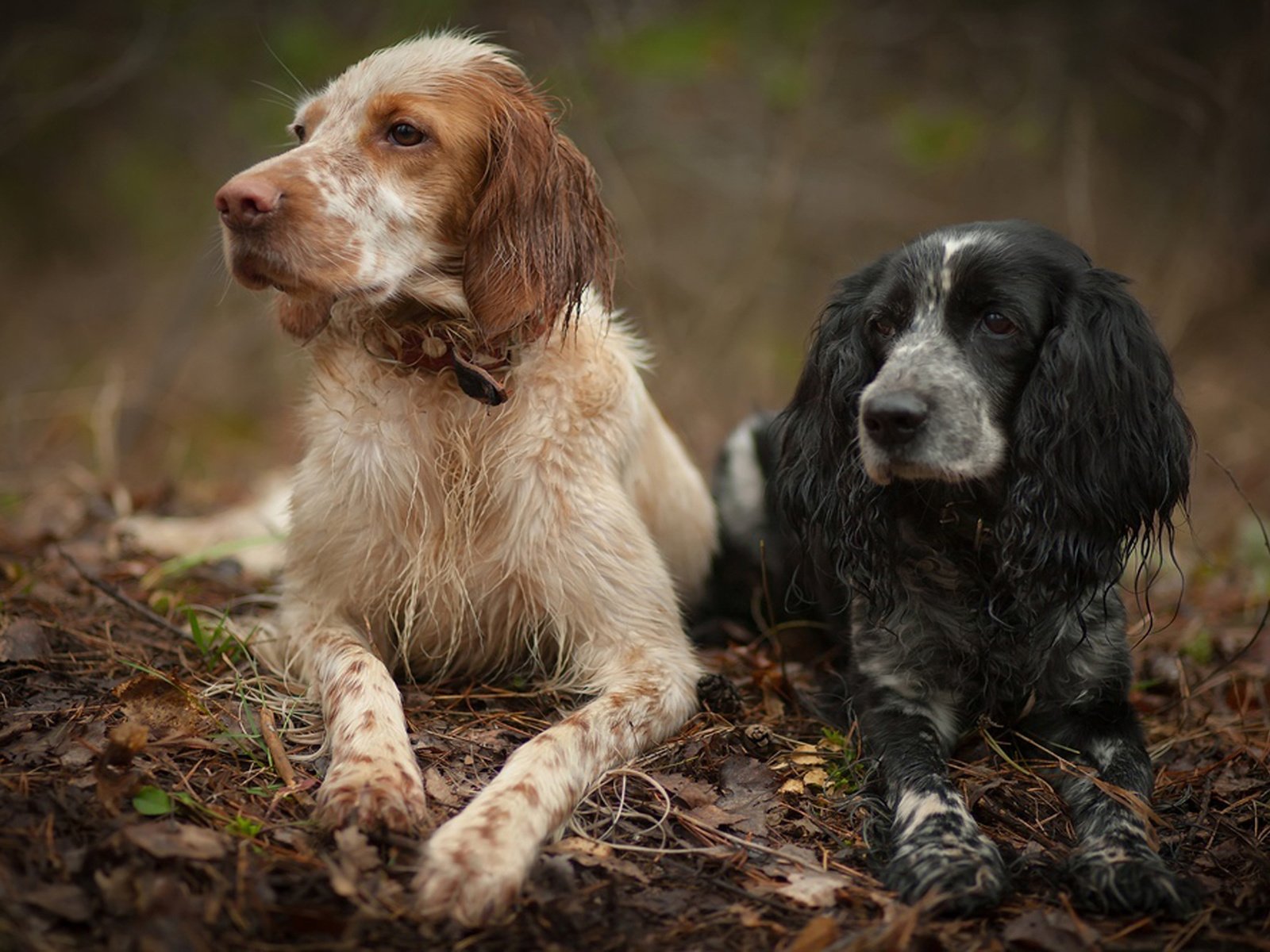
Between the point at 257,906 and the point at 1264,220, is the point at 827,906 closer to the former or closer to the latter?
the point at 257,906

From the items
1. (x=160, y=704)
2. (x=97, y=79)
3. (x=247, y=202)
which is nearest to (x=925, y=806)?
(x=160, y=704)

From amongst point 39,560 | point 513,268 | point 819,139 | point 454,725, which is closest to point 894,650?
point 454,725

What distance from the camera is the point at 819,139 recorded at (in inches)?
320

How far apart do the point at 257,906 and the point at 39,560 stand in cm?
243

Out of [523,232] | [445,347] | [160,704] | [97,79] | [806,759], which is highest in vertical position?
[97,79]

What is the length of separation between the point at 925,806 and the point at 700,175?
607cm

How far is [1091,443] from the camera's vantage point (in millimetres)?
2633

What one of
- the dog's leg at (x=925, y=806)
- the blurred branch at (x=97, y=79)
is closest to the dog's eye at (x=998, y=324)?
the dog's leg at (x=925, y=806)

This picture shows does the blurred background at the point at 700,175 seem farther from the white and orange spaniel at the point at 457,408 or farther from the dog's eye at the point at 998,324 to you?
the dog's eye at the point at 998,324

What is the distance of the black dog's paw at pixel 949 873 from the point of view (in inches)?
84.1

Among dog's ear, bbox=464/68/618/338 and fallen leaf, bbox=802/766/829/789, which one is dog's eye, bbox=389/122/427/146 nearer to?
dog's ear, bbox=464/68/618/338

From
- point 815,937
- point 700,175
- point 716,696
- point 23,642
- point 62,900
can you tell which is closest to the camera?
point 62,900

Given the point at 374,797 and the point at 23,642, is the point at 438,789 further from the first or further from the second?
the point at 23,642

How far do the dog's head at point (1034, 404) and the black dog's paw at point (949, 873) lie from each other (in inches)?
28.3
